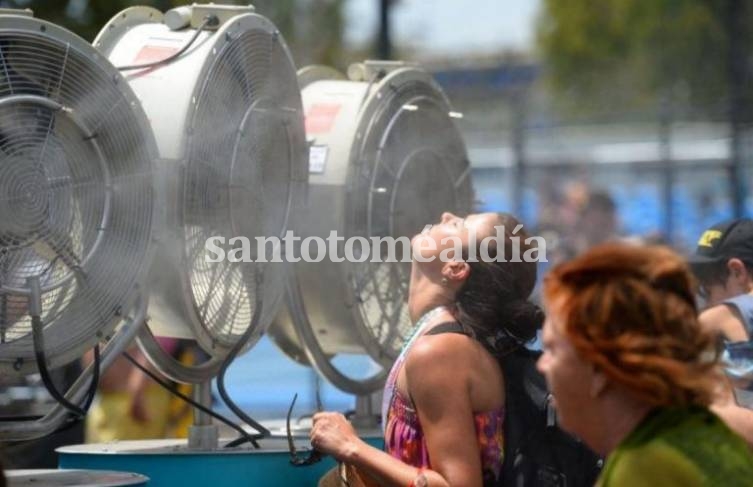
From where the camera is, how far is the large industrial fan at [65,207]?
11.3 ft

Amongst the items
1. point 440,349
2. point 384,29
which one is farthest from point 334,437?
point 384,29

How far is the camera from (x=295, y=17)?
72.5 feet

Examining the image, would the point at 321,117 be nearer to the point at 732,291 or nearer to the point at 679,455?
the point at 732,291

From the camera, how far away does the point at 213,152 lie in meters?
4.04

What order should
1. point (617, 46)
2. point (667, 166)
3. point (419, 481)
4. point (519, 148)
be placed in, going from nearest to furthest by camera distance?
point (419, 481)
point (667, 166)
point (519, 148)
point (617, 46)

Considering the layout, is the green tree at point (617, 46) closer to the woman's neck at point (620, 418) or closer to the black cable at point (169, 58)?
the black cable at point (169, 58)

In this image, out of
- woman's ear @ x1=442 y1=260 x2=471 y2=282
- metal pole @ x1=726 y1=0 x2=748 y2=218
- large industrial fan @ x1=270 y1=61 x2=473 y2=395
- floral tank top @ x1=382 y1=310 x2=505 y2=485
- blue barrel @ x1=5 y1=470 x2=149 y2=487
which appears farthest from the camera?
metal pole @ x1=726 y1=0 x2=748 y2=218

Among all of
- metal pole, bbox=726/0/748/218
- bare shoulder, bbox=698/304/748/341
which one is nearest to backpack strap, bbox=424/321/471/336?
bare shoulder, bbox=698/304/748/341

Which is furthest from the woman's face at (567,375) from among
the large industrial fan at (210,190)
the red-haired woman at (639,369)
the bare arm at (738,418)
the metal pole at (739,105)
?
the metal pole at (739,105)

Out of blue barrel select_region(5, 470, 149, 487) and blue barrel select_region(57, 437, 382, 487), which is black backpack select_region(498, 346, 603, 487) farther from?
blue barrel select_region(5, 470, 149, 487)

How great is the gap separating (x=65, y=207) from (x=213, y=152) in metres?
0.54

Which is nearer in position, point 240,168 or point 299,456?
point 299,456

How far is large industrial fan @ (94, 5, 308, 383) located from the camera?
12.9 feet

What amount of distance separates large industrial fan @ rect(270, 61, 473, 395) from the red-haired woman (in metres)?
2.20
